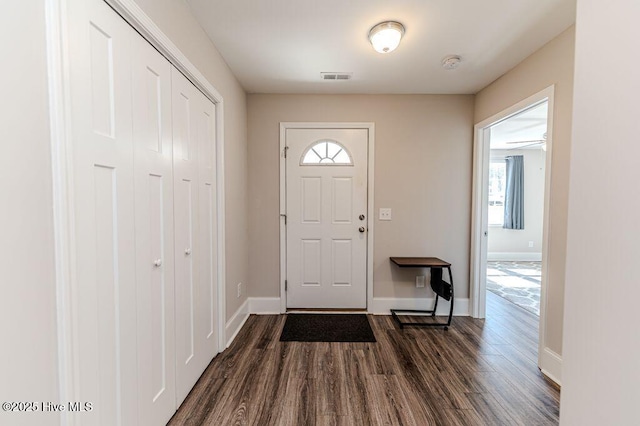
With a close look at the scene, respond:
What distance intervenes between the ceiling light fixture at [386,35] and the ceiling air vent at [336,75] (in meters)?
0.60

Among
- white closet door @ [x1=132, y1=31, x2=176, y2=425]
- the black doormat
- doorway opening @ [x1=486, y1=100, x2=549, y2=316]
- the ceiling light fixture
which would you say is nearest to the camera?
white closet door @ [x1=132, y1=31, x2=176, y2=425]

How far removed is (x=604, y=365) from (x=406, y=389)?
52.3 inches

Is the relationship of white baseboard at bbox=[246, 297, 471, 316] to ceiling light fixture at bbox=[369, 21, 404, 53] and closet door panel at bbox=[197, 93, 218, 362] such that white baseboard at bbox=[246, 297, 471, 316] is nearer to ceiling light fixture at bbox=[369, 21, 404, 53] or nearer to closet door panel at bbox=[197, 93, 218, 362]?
closet door panel at bbox=[197, 93, 218, 362]

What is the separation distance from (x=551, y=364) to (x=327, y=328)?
1.77 meters

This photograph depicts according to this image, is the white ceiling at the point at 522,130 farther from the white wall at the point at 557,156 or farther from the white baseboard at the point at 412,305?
the white baseboard at the point at 412,305

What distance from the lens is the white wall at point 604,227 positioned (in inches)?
24.5

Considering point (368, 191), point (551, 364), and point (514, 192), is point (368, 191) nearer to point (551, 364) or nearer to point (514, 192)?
point (551, 364)

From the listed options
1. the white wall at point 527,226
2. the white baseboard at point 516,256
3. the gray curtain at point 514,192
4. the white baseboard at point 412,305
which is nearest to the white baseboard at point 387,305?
the white baseboard at point 412,305

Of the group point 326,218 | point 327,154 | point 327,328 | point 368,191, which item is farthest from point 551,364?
point 327,154

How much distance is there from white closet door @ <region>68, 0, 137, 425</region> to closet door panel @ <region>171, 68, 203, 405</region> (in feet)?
1.25

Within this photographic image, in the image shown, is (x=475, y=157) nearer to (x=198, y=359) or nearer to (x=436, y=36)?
(x=436, y=36)

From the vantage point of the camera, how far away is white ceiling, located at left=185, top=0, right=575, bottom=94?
1.61 m

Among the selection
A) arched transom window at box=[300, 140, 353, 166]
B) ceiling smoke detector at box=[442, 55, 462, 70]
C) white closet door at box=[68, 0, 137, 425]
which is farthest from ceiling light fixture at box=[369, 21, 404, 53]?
white closet door at box=[68, 0, 137, 425]

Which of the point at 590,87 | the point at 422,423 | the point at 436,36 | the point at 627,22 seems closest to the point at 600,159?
the point at 590,87
